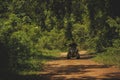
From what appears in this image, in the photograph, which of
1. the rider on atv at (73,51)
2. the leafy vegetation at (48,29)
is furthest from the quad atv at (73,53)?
the leafy vegetation at (48,29)

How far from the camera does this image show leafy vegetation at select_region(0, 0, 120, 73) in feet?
66.7

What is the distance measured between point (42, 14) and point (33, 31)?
14973 mm

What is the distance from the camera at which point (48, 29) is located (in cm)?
5566

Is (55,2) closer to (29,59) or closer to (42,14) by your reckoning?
(42,14)

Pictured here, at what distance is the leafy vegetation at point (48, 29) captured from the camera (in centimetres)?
2033

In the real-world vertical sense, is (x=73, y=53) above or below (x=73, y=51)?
below

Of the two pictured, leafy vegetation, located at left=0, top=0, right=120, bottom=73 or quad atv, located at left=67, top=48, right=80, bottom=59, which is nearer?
leafy vegetation, located at left=0, top=0, right=120, bottom=73

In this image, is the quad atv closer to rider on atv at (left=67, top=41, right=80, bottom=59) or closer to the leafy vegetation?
rider on atv at (left=67, top=41, right=80, bottom=59)

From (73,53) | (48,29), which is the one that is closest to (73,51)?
(73,53)

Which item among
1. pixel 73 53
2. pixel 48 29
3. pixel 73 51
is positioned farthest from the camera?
pixel 48 29

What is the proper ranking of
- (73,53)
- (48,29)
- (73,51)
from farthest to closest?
(48,29), (73,53), (73,51)

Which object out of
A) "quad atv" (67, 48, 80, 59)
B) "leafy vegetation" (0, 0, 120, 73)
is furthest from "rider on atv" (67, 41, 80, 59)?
"leafy vegetation" (0, 0, 120, 73)

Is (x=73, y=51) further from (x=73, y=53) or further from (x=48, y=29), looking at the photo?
(x=48, y=29)

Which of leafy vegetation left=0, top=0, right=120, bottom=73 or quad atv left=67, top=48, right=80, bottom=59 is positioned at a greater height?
leafy vegetation left=0, top=0, right=120, bottom=73
